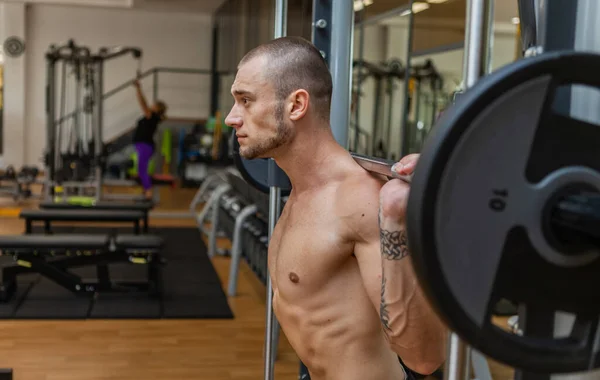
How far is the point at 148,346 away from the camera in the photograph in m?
3.45

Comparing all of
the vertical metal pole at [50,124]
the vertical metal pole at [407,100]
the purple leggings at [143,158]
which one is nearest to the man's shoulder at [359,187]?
the vertical metal pole at [407,100]

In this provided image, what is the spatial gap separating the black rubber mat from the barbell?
3.47 meters

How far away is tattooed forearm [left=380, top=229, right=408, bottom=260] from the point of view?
2.77ft

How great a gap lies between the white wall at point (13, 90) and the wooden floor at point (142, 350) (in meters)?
8.44

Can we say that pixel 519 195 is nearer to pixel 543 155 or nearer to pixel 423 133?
pixel 543 155

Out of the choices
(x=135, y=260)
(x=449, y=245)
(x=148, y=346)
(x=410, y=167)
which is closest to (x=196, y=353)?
(x=148, y=346)

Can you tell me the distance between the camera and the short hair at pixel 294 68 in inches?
46.4

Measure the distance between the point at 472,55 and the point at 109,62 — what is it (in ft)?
38.1

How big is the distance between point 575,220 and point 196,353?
300cm

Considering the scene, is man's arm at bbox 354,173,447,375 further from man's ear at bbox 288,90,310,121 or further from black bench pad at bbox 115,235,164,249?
black bench pad at bbox 115,235,164,249

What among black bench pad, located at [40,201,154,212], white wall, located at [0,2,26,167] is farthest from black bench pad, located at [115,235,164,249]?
white wall, located at [0,2,26,167]

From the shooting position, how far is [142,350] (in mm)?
3393

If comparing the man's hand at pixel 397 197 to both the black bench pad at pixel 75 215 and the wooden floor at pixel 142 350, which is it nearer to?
the wooden floor at pixel 142 350

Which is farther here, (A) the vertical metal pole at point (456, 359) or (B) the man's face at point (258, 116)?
(B) the man's face at point (258, 116)
